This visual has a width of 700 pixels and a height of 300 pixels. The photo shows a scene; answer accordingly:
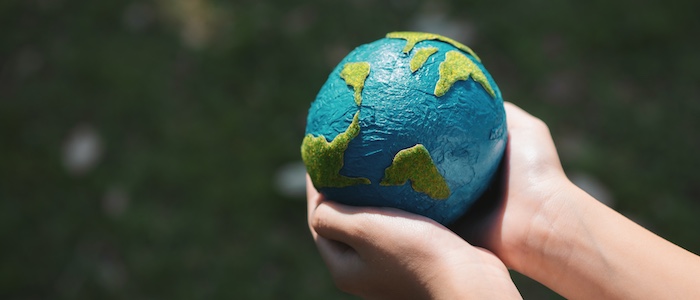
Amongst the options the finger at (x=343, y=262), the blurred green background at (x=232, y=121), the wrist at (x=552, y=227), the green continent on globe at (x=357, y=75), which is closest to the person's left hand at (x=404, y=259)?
the finger at (x=343, y=262)

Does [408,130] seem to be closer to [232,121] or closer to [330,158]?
[330,158]

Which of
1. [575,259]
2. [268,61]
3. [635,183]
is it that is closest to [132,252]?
[268,61]

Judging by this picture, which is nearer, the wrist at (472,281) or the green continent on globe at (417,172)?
the wrist at (472,281)

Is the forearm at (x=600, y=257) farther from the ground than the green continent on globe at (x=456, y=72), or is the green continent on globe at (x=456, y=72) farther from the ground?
the green continent on globe at (x=456, y=72)

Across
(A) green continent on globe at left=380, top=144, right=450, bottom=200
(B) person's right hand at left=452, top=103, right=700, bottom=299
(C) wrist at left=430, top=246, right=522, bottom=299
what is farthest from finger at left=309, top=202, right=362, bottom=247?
(B) person's right hand at left=452, top=103, right=700, bottom=299

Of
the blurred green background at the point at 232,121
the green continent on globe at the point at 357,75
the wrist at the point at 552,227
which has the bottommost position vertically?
the blurred green background at the point at 232,121

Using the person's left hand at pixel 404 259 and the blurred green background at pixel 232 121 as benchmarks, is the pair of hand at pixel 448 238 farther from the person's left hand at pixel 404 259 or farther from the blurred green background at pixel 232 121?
the blurred green background at pixel 232 121

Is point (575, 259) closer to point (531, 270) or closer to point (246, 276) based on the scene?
point (531, 270)

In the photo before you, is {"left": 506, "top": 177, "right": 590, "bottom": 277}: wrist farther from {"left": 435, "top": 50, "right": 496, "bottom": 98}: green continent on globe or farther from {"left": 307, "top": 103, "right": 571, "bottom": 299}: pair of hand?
{"left": 435, "top": 50, "right": 496, "bottom": 98}: green continent on globe
